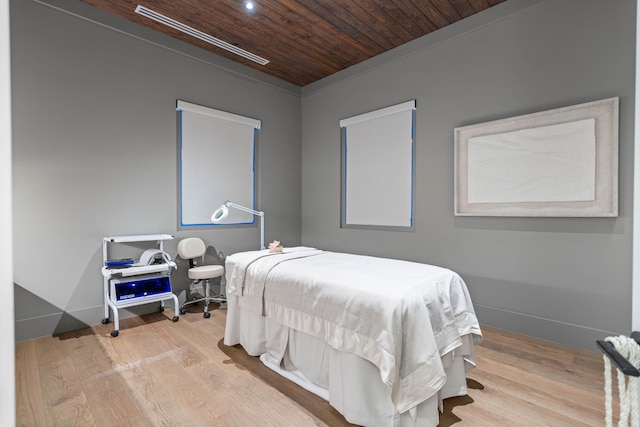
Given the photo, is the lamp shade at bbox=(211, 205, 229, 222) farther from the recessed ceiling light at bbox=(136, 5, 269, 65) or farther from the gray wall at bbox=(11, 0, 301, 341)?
the recessed ceiling light at bbox=(136, 5, 269, 65)

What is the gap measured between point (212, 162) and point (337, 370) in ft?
9.28

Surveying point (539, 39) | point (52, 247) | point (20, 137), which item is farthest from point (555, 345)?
point (20, 137)

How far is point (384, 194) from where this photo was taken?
369cm

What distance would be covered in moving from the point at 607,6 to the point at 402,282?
2605mm

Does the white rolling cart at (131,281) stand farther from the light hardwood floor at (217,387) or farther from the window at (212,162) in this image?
the window at (212,162)

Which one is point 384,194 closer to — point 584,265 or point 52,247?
point 584,265

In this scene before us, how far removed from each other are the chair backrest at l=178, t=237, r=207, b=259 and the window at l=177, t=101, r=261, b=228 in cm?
23

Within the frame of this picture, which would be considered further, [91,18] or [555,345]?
[91,18]

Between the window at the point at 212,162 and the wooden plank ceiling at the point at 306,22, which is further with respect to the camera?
the window at the point at 212,162

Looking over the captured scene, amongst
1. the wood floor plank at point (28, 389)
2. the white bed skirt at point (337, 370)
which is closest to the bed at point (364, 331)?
the white bed skirt at point (337, 370)

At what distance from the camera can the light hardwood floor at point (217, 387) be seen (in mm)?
1619

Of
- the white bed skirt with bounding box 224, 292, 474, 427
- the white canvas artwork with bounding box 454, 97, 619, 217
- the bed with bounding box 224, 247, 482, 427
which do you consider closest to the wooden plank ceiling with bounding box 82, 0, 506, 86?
the white canvas artwork with bounding box 454, 97, 619, 217

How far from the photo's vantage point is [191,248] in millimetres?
3328

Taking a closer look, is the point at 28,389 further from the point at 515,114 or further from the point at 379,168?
the point at 515,114
